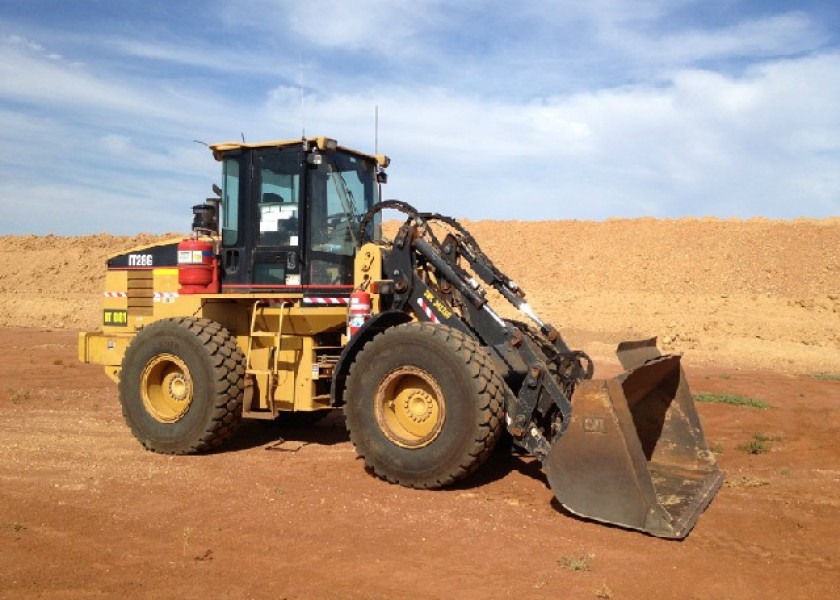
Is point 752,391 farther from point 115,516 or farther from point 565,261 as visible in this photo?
A: point 565,261

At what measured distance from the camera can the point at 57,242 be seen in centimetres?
4988

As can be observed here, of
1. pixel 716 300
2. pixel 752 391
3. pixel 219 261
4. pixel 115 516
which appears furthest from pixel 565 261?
pixel 115 516

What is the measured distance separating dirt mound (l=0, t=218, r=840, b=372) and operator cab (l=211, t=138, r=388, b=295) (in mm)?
15678

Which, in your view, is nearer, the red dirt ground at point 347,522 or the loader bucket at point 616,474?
the red dirt ground at point 347,522

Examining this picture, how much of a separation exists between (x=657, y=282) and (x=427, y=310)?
2801 centimetres

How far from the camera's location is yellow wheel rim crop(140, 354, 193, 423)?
26.6 ft

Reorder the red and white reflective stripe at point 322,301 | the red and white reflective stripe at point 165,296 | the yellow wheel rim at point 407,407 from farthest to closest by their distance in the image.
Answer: the red and white reflective stripe at point 165,296, the red and white reflective stripe at point 322,301, the yellow wheel rim at point 407,407

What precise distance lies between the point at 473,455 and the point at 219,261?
154 inches

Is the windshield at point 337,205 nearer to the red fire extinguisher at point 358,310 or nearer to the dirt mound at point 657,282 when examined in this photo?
the red fire extinguisher at point 358,310

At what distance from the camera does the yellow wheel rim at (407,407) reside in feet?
21.9

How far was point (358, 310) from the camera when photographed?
24.8ft

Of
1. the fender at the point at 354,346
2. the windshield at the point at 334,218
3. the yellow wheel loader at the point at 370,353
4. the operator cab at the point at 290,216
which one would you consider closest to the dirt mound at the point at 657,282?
the yellow wheel loader at the point at 370,353

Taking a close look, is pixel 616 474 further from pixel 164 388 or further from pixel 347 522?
pixel 164 388

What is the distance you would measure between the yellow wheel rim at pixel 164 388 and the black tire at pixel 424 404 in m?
2.19
